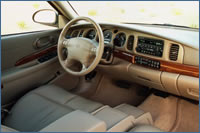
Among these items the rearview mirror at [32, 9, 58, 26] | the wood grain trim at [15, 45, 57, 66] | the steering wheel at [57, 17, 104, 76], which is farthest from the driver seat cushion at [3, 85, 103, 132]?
the rearview mirror at [32, 9, 58, 26]

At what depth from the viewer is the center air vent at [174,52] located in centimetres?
159

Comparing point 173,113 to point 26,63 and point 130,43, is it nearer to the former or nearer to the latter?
point 130,43

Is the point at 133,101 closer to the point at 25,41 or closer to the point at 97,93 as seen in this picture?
the point at 97,93

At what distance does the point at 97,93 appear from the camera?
2.50 meters

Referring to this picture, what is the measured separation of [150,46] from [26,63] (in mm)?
1150

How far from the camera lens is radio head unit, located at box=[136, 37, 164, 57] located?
1679 mm

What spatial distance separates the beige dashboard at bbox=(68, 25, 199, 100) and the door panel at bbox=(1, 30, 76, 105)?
52 cm

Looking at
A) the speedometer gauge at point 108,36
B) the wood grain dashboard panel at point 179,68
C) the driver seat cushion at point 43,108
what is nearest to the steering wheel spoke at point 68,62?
the driver seat cushion at point 43,108

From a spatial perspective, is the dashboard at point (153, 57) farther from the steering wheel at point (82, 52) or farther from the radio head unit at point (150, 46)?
the steering wheel at point (82, 52)

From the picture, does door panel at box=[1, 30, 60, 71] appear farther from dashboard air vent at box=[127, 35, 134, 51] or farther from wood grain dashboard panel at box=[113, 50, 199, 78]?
wood grain dashboard panel at box=[113, 50, 199, 78]

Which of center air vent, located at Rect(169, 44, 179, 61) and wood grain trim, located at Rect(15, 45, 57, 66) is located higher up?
center air vent, located at Rect(169, 44, 179, 61)

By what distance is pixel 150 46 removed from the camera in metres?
1.74

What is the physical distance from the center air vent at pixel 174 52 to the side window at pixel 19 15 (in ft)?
4.18

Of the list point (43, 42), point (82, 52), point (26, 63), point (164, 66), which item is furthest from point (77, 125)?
point (43, 42)
